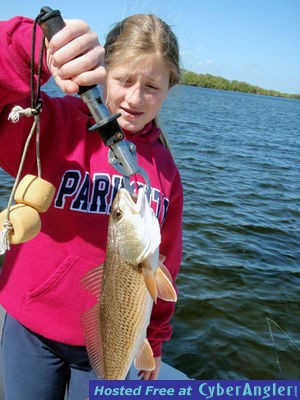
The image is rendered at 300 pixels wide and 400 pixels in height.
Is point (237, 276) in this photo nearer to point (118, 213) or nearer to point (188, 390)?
point (188, 390)

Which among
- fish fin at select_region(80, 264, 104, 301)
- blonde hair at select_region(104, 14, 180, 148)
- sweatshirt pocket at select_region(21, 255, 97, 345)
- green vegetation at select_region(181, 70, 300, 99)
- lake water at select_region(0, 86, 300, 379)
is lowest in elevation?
lake water at select_region(0, 86, 300, 379)

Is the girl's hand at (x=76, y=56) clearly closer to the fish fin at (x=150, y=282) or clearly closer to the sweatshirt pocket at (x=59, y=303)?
the fish fin at (x=150, y=282)

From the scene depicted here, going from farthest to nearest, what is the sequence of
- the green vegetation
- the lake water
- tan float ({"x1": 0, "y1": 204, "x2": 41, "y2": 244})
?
the green vegetation, the lake water, tan float ({"x1": 0, "y1": 204, "x2": 41, "y2": 244})

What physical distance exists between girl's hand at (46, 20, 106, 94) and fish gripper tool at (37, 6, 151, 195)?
4 centimetres

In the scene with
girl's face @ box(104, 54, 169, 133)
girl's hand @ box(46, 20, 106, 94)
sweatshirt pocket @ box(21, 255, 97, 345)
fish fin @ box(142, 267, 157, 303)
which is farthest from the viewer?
girl's face @ box(104, 54, 169, 133)

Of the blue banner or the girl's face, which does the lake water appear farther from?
the blue banner

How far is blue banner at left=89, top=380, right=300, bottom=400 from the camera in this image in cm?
208

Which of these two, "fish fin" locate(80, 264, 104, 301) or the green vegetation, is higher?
the green vegetation

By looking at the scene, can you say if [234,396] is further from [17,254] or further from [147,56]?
[147,56]

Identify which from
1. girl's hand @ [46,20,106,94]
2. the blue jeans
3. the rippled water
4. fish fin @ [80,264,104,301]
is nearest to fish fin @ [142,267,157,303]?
fish fin @ [80,264,104,301]

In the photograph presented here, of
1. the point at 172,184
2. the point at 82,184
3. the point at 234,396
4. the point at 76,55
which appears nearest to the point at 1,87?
the point at 76,55

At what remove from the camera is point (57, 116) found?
2.24 metres

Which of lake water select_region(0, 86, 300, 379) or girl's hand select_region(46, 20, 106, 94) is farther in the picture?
lake water select_region(0, 86, 300, 379)

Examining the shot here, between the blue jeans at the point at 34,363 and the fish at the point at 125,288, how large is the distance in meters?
0.33
